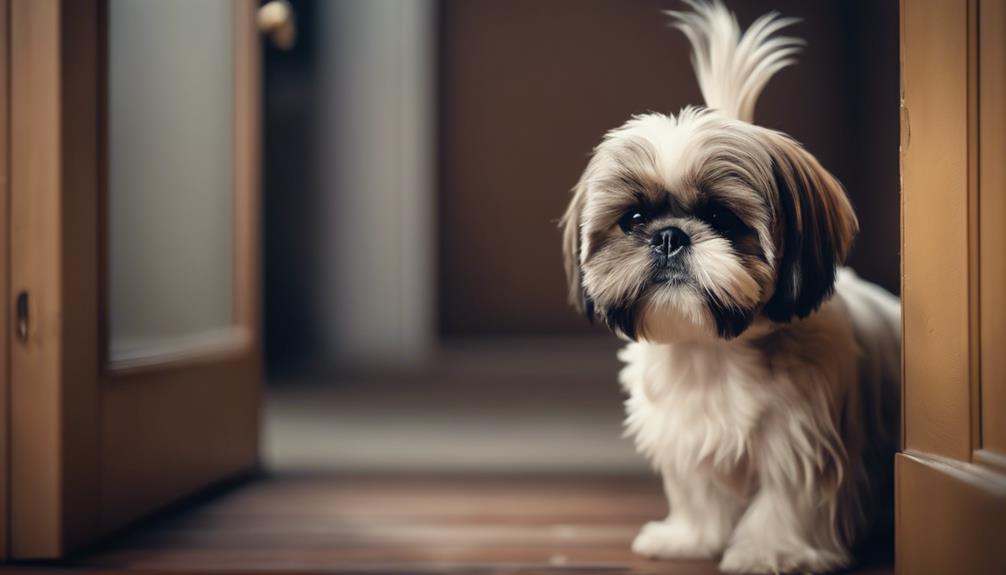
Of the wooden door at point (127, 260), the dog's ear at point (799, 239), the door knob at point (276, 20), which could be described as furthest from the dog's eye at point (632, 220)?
the door knob at point (276, 20)

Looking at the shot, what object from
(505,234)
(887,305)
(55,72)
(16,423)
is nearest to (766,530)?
(887,305)

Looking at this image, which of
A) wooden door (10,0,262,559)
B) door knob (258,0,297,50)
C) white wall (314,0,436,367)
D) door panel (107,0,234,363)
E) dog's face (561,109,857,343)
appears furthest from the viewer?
white wall (314,0,436,367)

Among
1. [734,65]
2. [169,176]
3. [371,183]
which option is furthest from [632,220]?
[371,183]

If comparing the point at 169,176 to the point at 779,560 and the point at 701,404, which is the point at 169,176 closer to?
the point at 701,404

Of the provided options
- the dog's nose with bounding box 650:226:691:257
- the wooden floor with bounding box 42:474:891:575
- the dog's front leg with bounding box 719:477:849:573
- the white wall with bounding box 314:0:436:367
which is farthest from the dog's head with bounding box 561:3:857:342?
the white wall with bounding box 314:0:436:367

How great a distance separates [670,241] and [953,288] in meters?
0.34

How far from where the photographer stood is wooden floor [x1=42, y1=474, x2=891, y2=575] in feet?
4.54

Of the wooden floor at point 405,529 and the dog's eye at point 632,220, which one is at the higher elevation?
the dog's eye at point 632,220

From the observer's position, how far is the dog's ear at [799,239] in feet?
3.86

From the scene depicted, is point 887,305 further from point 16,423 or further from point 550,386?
point 550,386

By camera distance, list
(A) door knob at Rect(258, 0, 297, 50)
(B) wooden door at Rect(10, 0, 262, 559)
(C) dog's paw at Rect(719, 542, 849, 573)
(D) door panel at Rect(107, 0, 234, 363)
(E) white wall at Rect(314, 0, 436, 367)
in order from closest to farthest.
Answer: (C) dog's paw at Rect(719, 542, 849, 573) → (B) wooden door at Rect(10, 0, 262, 559) → (D) door panel at Rect(107, 0, 234, 363) → (A) door knob at Rect(258, 0, 297, 50) → (E) white wall at Rect(314, 0, 436, 367)

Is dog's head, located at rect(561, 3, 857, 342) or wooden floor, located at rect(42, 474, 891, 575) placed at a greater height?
dog's head, located at rect(561, 3, 857, 342)

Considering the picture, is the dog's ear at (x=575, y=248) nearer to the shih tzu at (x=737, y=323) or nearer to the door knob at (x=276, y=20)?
the shih tzu at (x=737, y=323)

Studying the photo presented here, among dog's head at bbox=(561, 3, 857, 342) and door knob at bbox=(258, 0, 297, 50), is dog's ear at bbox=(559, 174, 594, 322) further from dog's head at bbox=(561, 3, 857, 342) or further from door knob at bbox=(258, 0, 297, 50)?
door knob at bbox=(258, 0, 297, 50)
